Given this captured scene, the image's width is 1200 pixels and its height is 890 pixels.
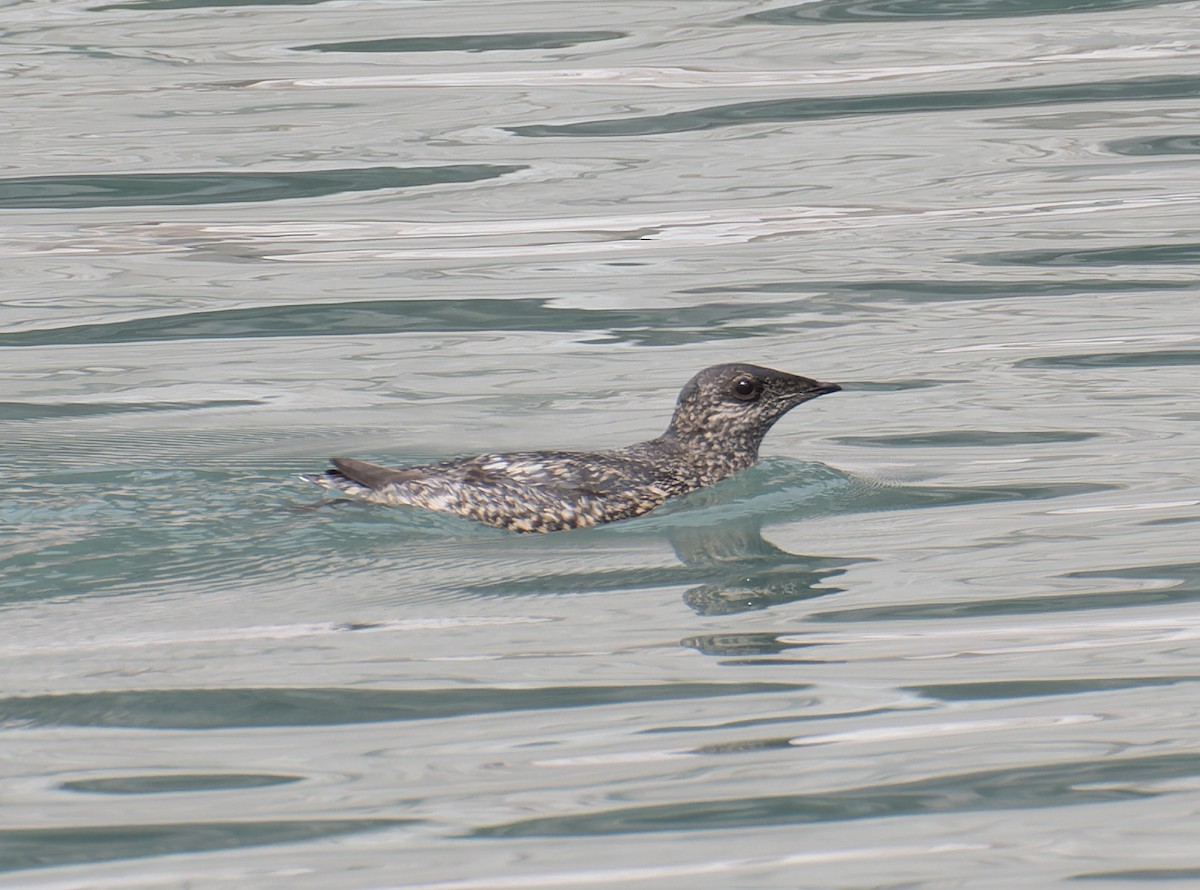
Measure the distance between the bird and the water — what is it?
0.16 meters

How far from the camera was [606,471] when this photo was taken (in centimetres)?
928

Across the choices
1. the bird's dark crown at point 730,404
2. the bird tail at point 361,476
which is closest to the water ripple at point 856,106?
the bird's dark crown at point 730,404

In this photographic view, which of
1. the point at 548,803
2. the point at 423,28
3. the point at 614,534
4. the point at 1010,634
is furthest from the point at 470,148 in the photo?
the point at 548,803

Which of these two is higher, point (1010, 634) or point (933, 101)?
point (933, 101)

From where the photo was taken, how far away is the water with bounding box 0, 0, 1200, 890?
556 centimetres

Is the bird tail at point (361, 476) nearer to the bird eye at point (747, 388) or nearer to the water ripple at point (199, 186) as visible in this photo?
the bird eye at point (747, 388)

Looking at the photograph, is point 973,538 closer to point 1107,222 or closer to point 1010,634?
point 1010,634

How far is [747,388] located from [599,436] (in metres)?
1.24

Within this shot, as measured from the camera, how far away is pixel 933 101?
1638 centimetres

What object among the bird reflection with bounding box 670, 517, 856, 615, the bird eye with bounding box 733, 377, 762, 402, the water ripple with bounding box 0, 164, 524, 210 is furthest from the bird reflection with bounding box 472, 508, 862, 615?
the water ripple with bounding box 0, 164, 524, 210

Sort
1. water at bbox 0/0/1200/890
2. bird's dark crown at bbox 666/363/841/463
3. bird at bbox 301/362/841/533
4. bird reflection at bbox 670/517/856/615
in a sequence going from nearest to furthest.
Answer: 1. water at bbox 0/0/1200/890
2. bird reflection at bbox 670/517/856/615
3. bird at bbox 301/362/841/533
4. bird's dark crown at bbox 666/363/841/463

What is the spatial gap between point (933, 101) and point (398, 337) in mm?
5758

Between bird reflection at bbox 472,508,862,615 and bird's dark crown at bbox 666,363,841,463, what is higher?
bird's dark crown at bbox 666,363,841,463

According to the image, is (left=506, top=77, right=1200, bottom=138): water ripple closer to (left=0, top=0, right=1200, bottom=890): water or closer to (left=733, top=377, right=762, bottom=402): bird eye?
(left=0, top=0, right=1200, bottom=890): water
